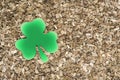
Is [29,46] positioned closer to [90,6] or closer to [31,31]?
[31,31]

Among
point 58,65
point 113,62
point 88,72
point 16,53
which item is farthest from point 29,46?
point 113,62

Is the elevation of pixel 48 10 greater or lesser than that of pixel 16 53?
greater

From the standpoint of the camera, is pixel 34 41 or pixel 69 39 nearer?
pixel 34 41
